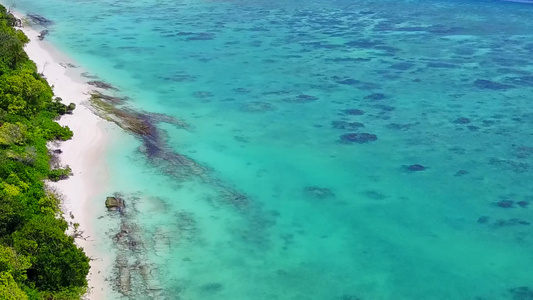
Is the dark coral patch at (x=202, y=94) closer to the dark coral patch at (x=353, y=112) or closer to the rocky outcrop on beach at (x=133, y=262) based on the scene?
the dark coral patch at (x=353, y=112)

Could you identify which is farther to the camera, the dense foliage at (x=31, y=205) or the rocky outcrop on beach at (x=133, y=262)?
the rocky outcrop on beach at (x=133, y=262)

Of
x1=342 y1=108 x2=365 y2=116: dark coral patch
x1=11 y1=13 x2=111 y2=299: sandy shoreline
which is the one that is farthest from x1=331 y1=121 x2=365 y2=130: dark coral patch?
x1=11 y1=13 x2=111 y2=299: sandy shoreline

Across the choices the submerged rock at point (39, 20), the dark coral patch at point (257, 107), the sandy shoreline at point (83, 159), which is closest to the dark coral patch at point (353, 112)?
the dark coral patch at point (257, 107)

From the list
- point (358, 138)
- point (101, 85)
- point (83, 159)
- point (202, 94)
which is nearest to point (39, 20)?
point (101, 85)

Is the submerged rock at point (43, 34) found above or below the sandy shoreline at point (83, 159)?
above

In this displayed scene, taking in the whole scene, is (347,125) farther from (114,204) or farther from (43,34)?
(43,34)

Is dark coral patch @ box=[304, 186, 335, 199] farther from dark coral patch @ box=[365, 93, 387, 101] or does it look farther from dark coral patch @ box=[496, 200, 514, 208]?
dark coral patch @ box=[365, 93, 387, 101]
